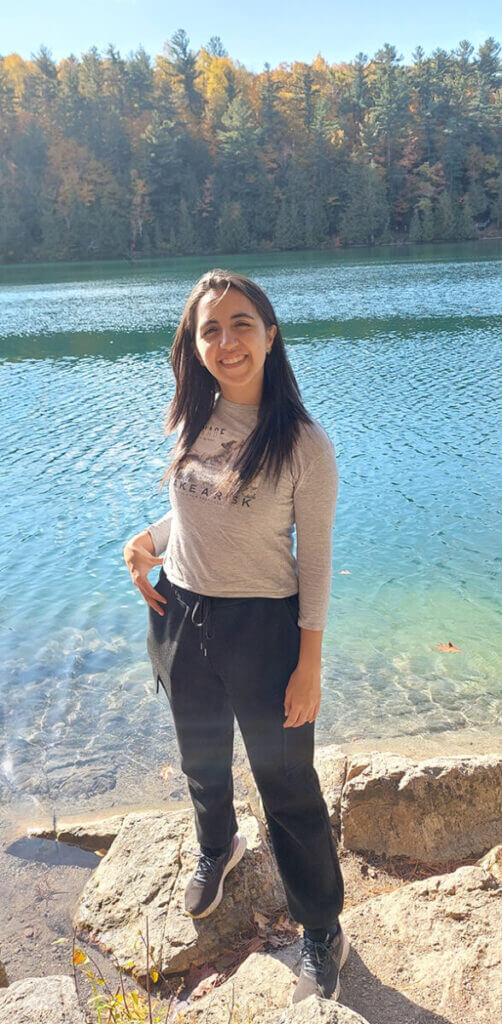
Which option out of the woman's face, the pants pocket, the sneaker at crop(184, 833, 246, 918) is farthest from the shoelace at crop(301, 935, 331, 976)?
the woman's face

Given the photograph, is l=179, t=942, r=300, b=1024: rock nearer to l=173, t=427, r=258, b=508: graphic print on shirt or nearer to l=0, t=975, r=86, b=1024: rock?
l=0, t=975, r=86, b=1024: rock

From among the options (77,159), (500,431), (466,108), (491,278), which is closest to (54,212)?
(77,159)

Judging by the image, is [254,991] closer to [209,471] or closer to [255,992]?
[255,992]

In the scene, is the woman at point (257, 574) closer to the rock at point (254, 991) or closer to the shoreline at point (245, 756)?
the rock at point (254, 991)

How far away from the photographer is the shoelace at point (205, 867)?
238 cm

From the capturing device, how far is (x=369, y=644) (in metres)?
5.26

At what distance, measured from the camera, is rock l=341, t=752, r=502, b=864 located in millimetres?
2770

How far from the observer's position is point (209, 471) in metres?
1.91

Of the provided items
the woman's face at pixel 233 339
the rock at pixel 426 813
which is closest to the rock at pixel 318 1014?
the rock at pixel 426 813

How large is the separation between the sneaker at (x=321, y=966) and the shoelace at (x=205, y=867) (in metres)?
0.41

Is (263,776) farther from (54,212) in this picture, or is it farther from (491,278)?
(54,212)

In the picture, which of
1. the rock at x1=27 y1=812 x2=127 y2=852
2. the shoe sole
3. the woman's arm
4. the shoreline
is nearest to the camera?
the woman's arm

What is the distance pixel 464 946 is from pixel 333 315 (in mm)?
22114

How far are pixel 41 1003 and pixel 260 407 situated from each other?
1483mm
